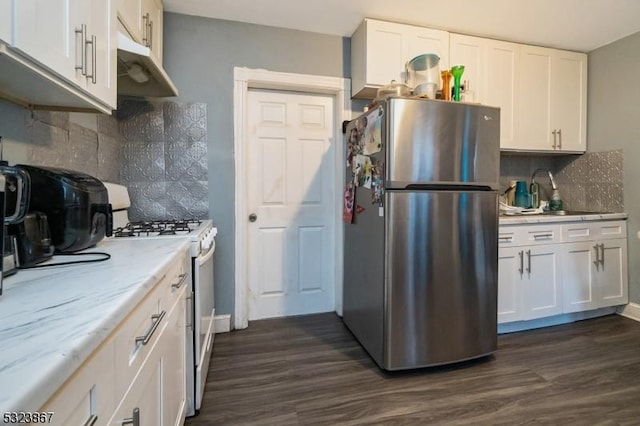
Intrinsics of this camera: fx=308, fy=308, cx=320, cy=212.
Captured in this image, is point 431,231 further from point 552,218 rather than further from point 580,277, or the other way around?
point 580,277

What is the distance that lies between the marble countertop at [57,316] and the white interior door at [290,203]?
1.59 m

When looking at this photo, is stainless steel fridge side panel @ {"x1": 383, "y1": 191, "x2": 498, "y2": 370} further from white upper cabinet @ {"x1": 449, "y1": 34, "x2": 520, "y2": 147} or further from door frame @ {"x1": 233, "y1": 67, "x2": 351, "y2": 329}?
white upper cabinet @ {"x1": 449, "y1": 34, "x2": 520, "y2": 147}

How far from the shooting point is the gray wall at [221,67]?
227 cm

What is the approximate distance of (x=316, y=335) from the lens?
2.32 meters

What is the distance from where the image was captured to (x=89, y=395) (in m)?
0.54

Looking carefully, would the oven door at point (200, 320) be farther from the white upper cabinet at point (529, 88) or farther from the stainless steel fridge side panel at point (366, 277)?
the white upper cabinet at point (529, 88)

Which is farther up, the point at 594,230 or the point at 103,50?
the point at 103,50

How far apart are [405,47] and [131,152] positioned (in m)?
2.17

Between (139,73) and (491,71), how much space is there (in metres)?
2.63

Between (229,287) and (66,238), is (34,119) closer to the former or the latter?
(66,238)

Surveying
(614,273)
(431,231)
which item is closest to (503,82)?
(431,231)

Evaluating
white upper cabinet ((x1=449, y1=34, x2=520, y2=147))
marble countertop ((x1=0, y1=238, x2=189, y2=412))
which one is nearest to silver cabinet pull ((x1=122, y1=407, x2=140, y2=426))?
marble countertop ((x1=0, y1=238, x2=189, y2=412))

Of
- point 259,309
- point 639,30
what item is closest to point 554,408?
point 259,309

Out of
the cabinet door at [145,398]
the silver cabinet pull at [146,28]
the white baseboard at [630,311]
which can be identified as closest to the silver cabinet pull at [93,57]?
the silver cabinet pull at [146,28]
